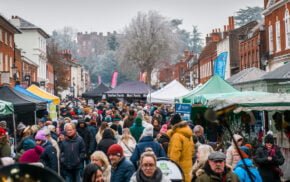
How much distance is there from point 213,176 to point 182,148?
150 inches

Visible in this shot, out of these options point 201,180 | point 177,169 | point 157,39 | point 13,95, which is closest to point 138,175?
point 201,180

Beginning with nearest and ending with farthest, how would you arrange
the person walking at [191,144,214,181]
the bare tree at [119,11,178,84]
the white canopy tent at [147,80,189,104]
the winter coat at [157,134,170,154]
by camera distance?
1. the person walking at [191,144,214,181]
2. the winter coat at [157,134,170,154]
3. the white canopy tent at [147,80,189,104]
4. the bare tree at [119,11,178,84]

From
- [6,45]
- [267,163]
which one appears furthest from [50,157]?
[6,45]

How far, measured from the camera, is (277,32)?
131 ft

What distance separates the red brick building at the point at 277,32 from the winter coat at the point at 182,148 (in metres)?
28.1

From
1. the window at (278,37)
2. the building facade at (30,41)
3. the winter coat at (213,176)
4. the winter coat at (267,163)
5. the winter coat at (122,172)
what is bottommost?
the winter coat at (267,163)

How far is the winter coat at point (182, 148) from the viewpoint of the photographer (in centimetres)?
1015

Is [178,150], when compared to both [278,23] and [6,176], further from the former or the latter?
[278,23]

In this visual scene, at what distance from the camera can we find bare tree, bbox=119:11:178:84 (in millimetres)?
77250

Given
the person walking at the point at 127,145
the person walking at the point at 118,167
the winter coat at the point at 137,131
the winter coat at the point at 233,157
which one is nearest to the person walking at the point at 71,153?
the person walking at the point at 127,145

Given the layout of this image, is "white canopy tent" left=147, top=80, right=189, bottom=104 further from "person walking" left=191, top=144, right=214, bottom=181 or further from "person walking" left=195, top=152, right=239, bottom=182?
"person walking" left=195, top=152, right=239, bottom=182

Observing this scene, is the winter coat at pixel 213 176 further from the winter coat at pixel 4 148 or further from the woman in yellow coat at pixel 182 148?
the winter coat at pixel 4 148

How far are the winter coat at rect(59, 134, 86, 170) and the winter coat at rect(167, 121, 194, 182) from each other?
2403mm

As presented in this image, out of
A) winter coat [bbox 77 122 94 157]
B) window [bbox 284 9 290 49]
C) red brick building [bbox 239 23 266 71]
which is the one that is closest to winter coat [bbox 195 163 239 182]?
winter coat [bbox 77 122 94 157]
